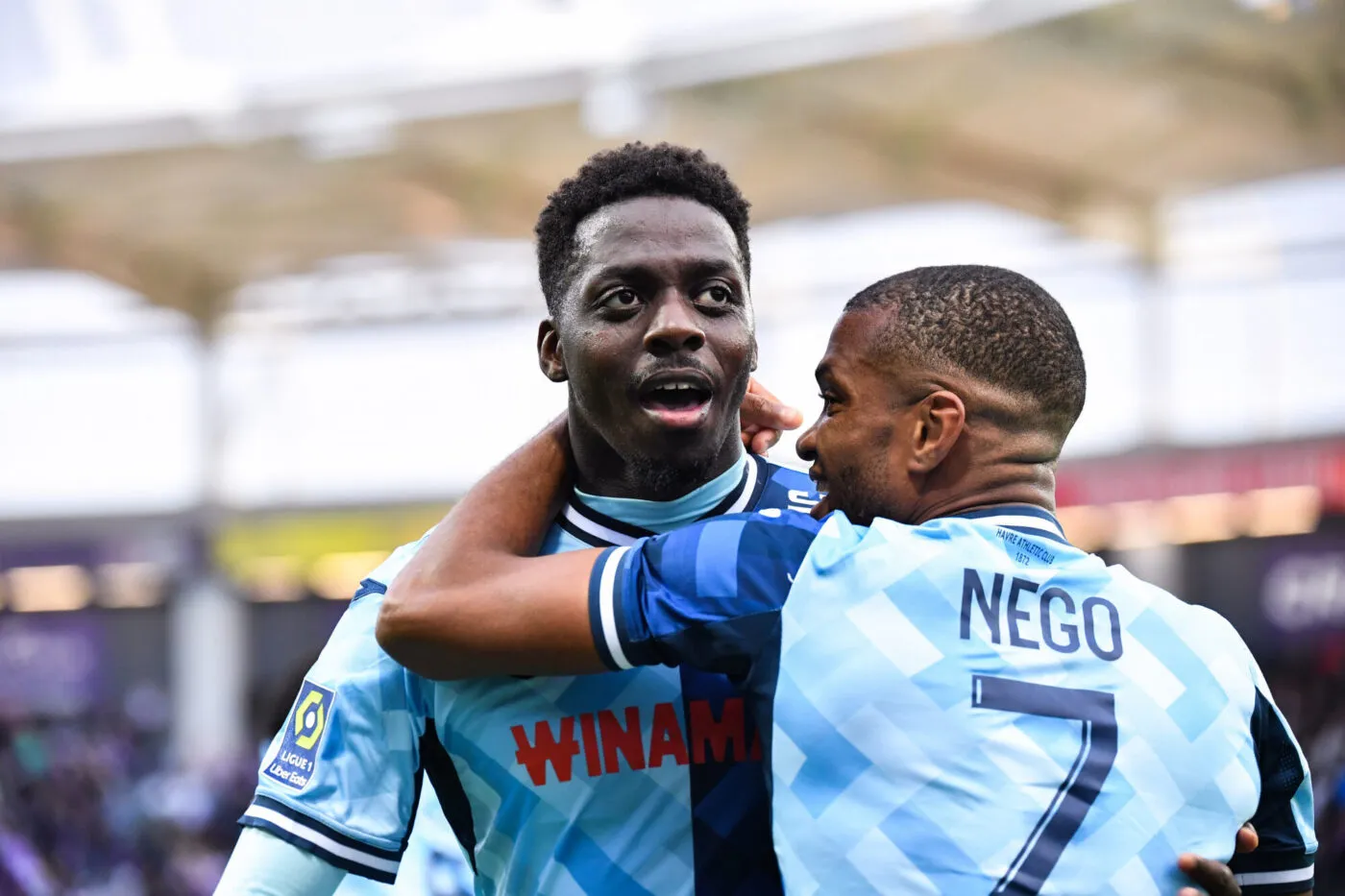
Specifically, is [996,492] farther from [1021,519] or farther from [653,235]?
[653,235]

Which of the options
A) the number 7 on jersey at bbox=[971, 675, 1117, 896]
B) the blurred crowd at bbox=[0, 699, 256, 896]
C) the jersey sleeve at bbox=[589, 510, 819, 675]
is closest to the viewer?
the number 7 on jersey at bbox=[971, 675, 1117, 896]

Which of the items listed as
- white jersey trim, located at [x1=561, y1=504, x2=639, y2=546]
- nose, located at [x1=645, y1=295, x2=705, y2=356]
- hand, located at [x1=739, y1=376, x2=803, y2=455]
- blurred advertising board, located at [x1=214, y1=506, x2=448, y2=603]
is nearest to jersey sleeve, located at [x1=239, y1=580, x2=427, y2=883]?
white jersey trim, located at [x1=561, y1=504, x2=639, y2=546]

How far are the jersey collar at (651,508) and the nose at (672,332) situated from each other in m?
0.26

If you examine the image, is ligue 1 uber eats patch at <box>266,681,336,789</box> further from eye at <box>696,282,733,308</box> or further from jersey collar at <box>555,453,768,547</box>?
eye at <box>696,282,733,308</box>

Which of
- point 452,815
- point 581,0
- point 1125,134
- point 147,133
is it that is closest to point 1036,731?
point 452,815

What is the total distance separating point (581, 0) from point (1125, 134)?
6081 mm

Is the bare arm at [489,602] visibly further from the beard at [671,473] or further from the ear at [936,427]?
the ear at [936,427]

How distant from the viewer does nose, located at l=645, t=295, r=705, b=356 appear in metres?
2.26

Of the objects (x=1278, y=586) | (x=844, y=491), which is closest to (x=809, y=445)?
(x=844, y=491)

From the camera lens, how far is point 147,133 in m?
18.1

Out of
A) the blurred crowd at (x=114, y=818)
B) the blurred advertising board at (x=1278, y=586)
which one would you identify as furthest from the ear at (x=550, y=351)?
the blurred advertising board at (x=1278, y=586)

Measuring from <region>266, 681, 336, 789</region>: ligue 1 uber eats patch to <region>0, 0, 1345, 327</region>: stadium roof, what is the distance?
45.1ft

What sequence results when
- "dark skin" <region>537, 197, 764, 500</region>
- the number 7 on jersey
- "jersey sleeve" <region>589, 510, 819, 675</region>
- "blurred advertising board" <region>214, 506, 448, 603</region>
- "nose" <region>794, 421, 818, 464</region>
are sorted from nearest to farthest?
the number 7 on jersey < "jersey sleeve" <region>589, 510, 819, 675</region> < "nose" <region>794, 421, 818, 464</region> < "dark skin" <region>537, 197, 764, 500</region> < "blurred advertising board" <region>214, 506, 448, 603</region>

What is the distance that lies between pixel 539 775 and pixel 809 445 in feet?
1.97
